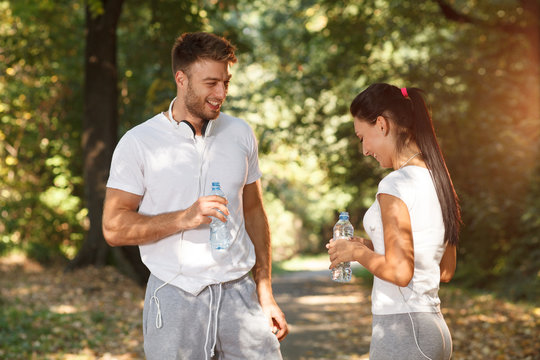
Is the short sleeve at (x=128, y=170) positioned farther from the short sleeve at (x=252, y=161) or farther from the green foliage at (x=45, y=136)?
the green foliage at (x=45, y=136)

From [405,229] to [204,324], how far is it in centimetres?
107

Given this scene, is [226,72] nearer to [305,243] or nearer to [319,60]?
[319,60]

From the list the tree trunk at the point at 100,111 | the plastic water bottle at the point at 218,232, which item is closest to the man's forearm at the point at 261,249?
the plastic water bottle at the point at 218,232

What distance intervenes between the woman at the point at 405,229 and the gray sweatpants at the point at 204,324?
530 millimetres

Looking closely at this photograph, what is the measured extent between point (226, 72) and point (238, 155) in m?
0.43

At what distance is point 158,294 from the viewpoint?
3.29m

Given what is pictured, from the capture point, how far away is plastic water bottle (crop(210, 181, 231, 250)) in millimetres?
3293

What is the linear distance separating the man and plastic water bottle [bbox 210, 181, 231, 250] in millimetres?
30

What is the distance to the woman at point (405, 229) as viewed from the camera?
2986mm

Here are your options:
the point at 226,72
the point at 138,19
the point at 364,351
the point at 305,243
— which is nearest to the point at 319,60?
the point at 138,19

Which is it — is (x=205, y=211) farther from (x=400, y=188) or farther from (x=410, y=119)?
(x=410, y=119)

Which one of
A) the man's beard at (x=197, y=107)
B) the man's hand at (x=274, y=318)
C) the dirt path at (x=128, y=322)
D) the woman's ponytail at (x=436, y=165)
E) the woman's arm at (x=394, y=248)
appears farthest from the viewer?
the dirt path at (x=128, y=322)

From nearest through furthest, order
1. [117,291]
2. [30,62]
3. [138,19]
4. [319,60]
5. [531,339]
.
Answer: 1. [531,339]
2. [117,291]
3. [30,62]
4. [138,19]
5. [319,60]

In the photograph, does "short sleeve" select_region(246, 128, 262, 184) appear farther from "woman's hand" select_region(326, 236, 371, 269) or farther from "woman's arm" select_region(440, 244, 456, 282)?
"woman's arm" select_region(440, 244, 456, 282)
